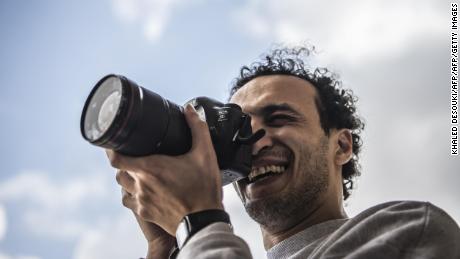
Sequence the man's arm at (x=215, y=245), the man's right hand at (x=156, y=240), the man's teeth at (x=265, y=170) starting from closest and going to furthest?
the man's arm at (x=215, y=245)
the man's right hand at (x=156, y=240)
the man's teeth at (x=265, y=170)

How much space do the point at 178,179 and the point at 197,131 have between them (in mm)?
74

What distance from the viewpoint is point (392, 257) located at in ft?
2.31

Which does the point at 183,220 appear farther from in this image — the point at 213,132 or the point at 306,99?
the point at 306,99

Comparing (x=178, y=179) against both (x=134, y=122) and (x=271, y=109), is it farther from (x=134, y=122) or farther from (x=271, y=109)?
(x=271, y=109)

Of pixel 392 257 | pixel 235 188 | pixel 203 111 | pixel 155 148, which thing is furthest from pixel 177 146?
pixel 235 188

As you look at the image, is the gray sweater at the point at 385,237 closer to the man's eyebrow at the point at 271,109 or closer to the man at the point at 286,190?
the man at the point at 286,190

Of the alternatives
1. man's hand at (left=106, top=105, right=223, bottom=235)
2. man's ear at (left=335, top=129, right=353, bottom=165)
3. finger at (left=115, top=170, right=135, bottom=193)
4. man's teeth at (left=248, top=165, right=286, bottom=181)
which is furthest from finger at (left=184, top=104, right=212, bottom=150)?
man's ear at (left=335, top=129, right=353, bottom=165)

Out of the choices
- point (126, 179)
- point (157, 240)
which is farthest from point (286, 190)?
point (126, 179)

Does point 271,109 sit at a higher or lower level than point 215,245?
higher

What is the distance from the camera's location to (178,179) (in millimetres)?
691

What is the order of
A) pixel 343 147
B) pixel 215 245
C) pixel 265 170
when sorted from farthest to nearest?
pixel 343 147 → pixel 265 170 → pixel 215 245

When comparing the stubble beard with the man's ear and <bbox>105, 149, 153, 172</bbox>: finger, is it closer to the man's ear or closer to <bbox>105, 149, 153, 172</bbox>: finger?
the man's ear

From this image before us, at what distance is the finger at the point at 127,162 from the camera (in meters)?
0.69

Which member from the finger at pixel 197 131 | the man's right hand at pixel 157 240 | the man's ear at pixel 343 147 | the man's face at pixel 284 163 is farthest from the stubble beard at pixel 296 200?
the finger at pixel 197 131
